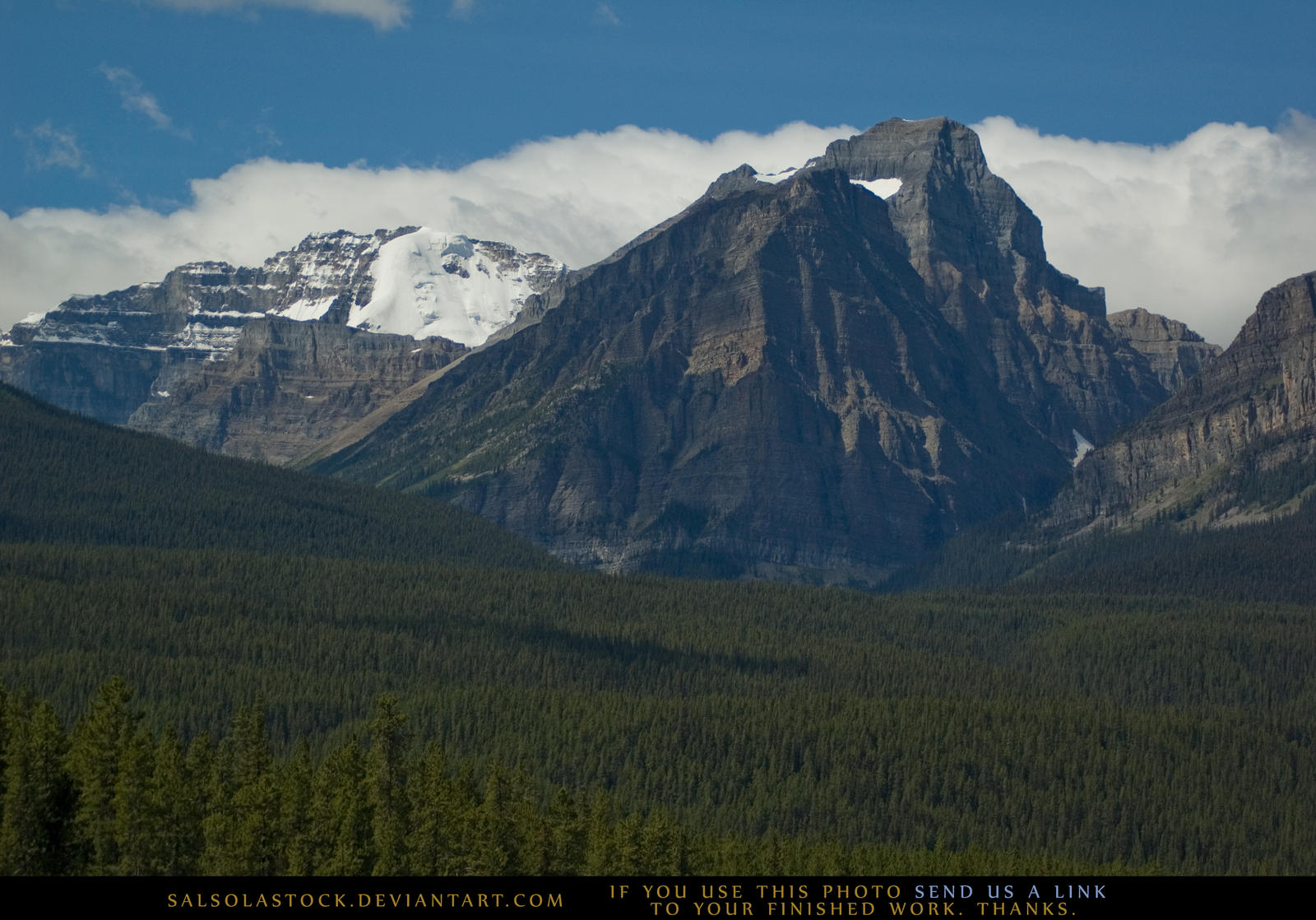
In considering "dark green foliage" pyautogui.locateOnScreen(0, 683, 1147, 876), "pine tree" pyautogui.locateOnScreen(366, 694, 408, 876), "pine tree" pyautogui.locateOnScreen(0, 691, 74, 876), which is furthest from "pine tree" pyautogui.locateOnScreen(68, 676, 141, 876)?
"pine tree" pyautogui.locateOnScreen(366, 694, 408, 876)

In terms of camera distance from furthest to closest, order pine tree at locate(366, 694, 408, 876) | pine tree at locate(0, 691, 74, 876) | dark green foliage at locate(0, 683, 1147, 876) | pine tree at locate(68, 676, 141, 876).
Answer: pine tree at locate(366, 694, 408, 876), pine tree at locate(68, 676, 141, 876), dark green foliage at locate(0, 683, 1147, 876), pine tree at locate(0, 691, 74, 876)

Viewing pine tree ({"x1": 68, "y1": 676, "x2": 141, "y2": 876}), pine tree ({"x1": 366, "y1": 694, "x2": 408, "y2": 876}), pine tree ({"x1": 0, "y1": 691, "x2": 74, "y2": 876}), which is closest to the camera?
pine tree ({"x1": 0, "y1": 691, "x2": 74, "y2": 876})

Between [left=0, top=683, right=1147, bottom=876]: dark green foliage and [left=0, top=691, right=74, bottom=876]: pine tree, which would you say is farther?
[left=0, top=683, right=1147, bottom=876]: dark green foliage

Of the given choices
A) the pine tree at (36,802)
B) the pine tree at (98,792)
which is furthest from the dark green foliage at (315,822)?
the pine tree at (98,792)

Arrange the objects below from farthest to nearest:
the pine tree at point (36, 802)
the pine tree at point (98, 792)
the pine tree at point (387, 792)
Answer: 1. the pine tree at point (387, 792)
2. the pine tree at point (98, 792)
3. the pine tree at point (36, 802)

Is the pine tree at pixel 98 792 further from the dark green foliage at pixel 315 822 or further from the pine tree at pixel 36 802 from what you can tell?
the pine tree at pixel 36 802

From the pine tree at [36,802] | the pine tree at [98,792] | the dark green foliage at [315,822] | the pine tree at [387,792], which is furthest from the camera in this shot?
the pine tree at [387,792]

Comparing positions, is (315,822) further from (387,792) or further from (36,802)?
(36,802)

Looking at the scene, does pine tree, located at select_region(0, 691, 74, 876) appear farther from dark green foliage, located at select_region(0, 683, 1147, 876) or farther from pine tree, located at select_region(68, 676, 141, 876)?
pine tree, located at select_region(68, 676, 141, 876)

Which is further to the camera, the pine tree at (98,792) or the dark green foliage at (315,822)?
the pine tree at (98,792)
